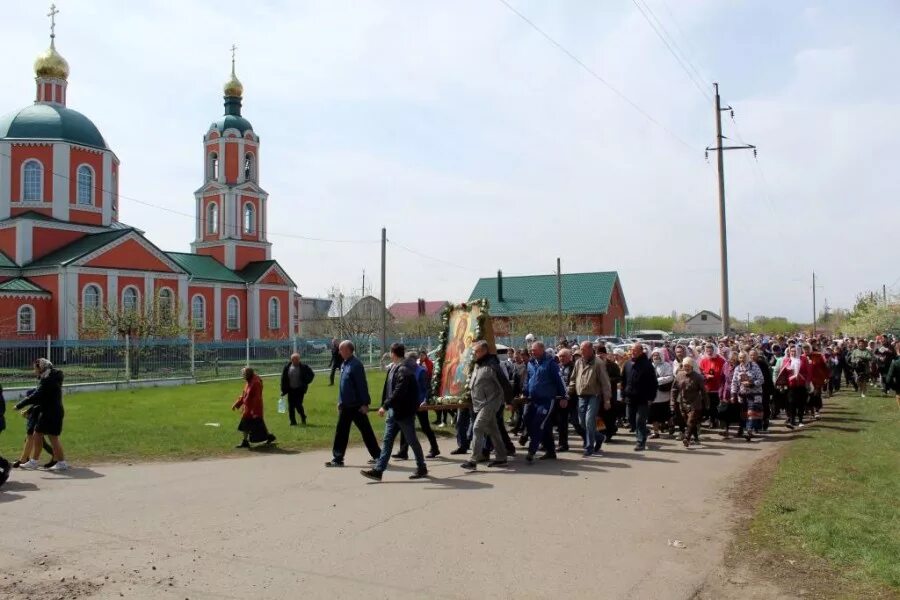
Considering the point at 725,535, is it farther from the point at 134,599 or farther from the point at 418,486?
the point at 134,599

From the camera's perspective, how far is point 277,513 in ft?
27.3

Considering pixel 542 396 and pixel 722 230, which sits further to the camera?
pixel 722 230

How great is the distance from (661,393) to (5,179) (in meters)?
45.5

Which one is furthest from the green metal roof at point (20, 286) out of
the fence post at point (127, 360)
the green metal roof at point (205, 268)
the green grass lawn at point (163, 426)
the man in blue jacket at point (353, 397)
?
the man in blue jacket at point (353, 397)

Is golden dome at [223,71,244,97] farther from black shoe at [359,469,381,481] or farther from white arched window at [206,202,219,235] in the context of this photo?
black shoe at [359,469,381,481]

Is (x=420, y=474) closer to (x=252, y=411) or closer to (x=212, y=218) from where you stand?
(x=252, y=411)

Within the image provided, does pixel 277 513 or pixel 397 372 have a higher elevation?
pixel 397 372

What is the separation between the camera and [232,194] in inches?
2343

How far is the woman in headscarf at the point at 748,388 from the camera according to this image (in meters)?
14.4

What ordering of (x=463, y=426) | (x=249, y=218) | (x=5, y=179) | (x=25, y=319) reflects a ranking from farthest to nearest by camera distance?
(x=249, y=218) < (x=5, y=179) < (x=25, y=319) < (x=463, y=426)

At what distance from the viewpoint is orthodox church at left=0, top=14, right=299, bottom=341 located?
143 ft

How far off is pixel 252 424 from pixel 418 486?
482 cm

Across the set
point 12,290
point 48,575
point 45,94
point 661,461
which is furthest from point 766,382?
point 45,94

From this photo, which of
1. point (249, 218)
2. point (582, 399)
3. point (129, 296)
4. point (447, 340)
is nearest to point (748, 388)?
point (582, 399)
